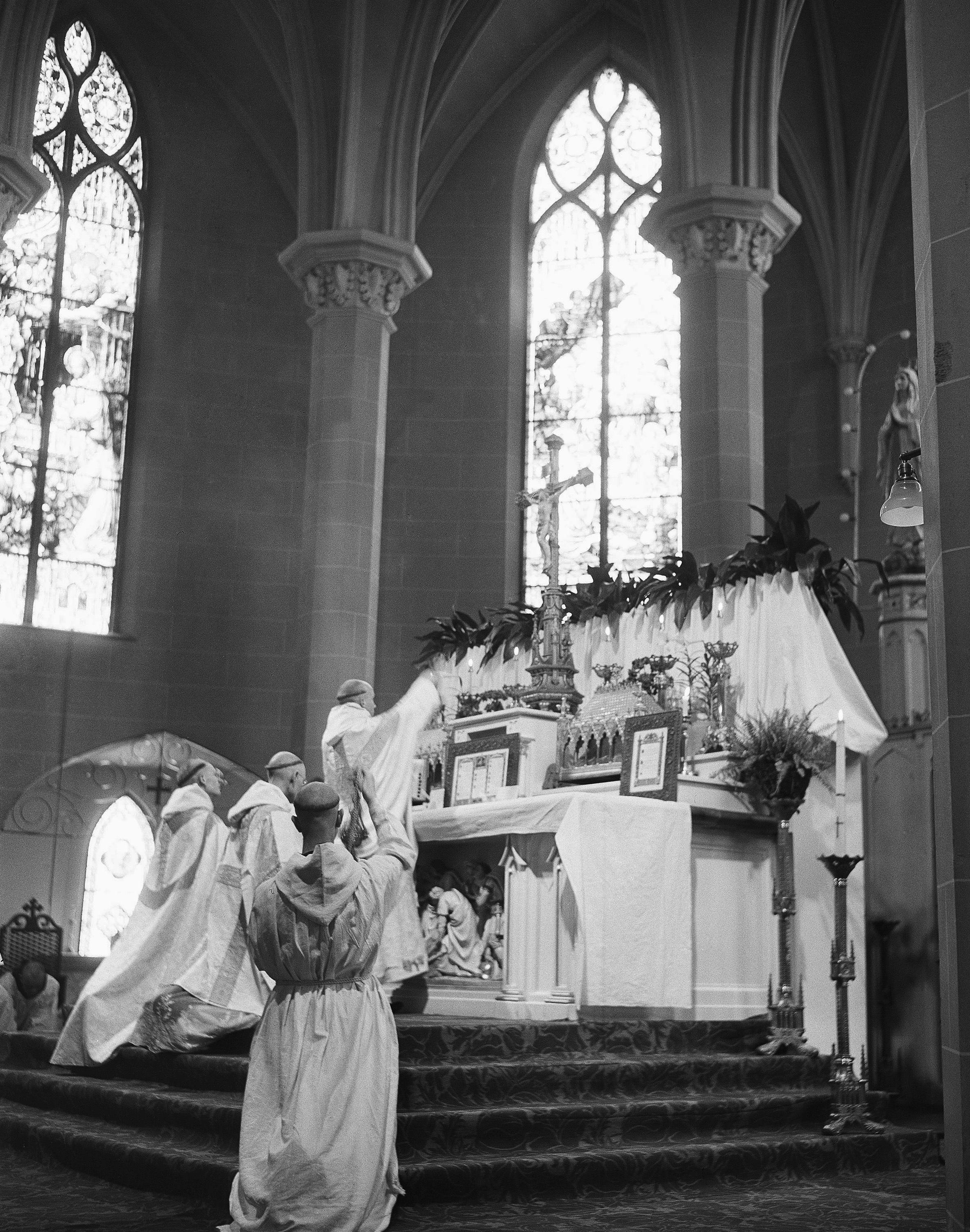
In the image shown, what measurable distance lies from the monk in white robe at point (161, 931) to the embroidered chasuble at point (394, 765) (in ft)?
2.42

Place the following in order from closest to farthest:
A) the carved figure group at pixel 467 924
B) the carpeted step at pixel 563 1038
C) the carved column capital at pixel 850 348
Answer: the carpeted step at pixel 563 1038 → the carved figure group at pixel 467 924 → the carved column capital at pixel 850 348

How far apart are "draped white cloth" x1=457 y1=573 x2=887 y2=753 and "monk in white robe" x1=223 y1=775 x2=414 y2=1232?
3713 millimetres

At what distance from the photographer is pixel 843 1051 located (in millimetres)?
7090

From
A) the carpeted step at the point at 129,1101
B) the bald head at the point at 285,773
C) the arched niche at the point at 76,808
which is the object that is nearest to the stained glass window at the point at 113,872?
the arched niche at the point at 76,808

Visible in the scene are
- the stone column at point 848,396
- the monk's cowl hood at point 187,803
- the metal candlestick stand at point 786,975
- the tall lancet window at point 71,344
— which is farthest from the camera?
the stone column at point 848,396

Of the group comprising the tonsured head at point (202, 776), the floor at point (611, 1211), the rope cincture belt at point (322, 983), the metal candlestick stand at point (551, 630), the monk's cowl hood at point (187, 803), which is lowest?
the floor at point (611, 1211)

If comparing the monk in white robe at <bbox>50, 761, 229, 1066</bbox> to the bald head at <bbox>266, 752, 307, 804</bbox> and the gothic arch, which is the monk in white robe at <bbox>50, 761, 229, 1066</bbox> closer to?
the bald head at <bbox>266, 752, 307, 804</bbox>

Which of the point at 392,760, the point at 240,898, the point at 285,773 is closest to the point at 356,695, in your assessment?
the point at 392,760

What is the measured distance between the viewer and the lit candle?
7230 millimetres

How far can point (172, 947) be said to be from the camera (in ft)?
25.6

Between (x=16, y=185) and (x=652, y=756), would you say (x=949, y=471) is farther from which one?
(x=16, y=185)

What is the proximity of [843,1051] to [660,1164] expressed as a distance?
131 cm

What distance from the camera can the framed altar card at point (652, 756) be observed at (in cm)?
803

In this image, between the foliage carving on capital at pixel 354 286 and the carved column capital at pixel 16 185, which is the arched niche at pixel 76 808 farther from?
the carved column capital at pixel 16 185
